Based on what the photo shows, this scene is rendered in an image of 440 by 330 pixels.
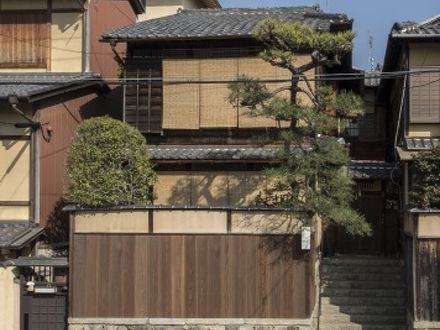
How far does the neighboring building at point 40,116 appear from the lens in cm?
1845

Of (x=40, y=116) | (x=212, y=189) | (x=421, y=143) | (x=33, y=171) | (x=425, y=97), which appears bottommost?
(x=212, y=189)

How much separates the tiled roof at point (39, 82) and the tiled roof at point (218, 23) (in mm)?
1529

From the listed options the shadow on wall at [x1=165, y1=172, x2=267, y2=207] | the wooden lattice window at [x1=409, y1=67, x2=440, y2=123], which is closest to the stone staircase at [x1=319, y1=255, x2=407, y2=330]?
the shadow on wall at [x1=165, y1=172, x2=267, y2=207]

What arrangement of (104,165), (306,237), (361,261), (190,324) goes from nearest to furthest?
(306,237) < (190,324) < (104,165) < (361,261)

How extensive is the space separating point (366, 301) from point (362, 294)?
35 centimetres

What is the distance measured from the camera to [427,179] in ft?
59.3

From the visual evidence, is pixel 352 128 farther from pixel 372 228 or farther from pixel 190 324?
pixel 190 324

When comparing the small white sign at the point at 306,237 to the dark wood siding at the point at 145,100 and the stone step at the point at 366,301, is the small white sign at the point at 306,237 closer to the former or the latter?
the stone step at the point at 366,301

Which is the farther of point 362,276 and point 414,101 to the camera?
point 362,276

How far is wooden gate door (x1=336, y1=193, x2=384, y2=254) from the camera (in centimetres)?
2525

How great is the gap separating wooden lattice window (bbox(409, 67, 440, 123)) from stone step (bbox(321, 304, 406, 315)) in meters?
5.02

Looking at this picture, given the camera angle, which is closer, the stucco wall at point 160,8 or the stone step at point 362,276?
the stone step at point 362,276

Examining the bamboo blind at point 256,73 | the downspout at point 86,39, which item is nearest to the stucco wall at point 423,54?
the bamboo blind at point 256,73

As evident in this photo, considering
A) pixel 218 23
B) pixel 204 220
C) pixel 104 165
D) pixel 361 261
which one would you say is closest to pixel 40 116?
pixel 104 165
